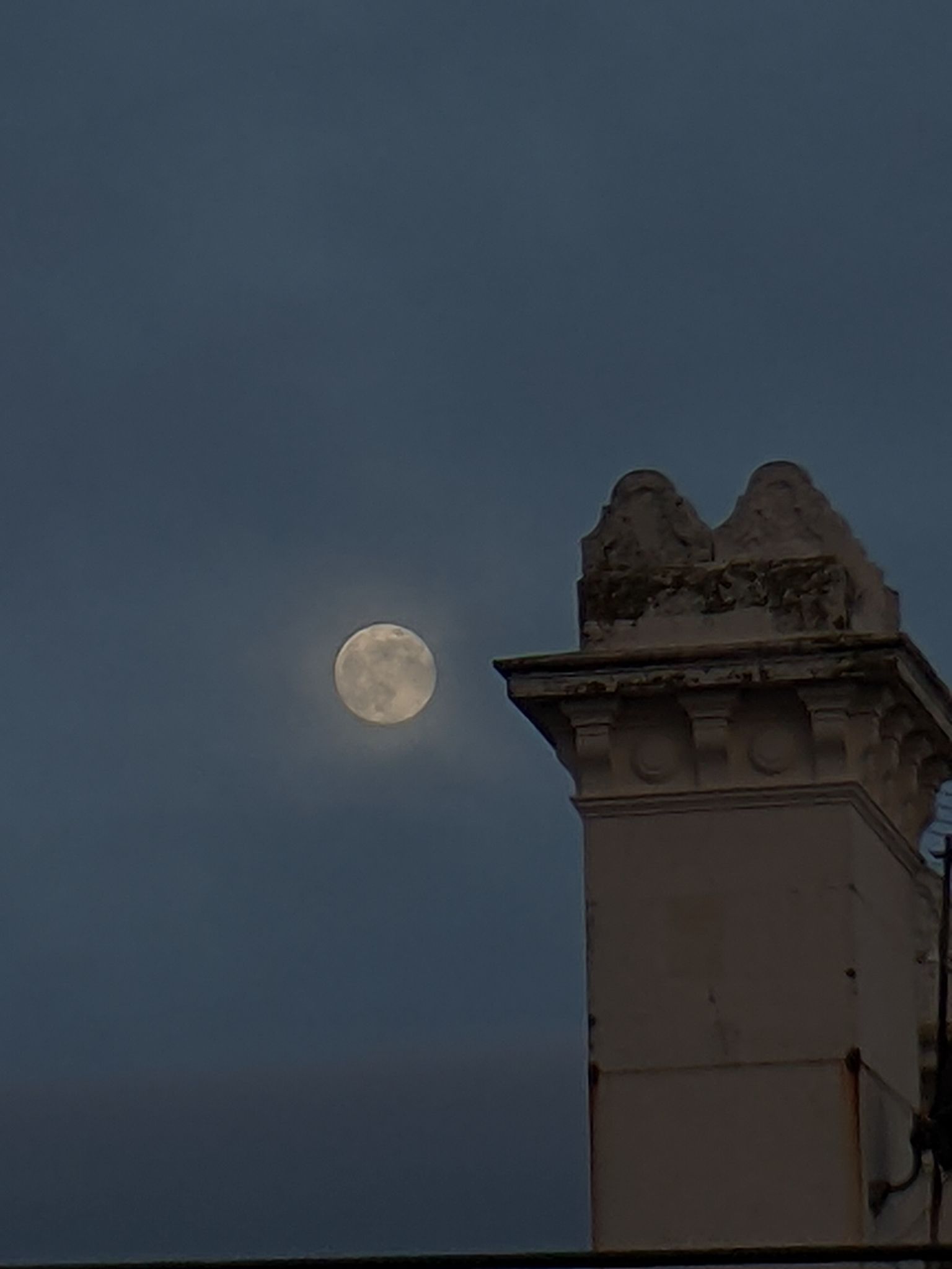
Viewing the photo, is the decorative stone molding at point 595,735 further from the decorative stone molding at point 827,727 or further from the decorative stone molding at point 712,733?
the decorative stone molding at point 827,727

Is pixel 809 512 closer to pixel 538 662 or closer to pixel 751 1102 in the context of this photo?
pixel 538 662

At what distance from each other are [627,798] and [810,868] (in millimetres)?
624

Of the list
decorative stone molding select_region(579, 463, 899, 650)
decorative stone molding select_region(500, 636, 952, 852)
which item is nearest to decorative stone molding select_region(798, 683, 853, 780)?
decorative stone molding select_region(500, 636, 952, 852)

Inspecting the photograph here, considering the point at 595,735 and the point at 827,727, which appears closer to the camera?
the point at 827,727

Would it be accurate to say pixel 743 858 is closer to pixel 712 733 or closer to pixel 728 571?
pixel 712 733

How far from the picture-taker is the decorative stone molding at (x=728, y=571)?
8977mm

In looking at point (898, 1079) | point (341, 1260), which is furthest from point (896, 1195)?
point (341, 1260)

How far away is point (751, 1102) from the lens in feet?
27.9

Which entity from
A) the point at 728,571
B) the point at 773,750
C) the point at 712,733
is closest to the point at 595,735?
the point at 712,733

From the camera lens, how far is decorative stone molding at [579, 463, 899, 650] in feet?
29.5

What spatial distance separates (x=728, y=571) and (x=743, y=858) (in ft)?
3.16

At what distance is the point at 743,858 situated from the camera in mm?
8727

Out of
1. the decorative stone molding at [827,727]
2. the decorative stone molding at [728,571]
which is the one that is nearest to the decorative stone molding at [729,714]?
the decorative stone molding at [827,727]

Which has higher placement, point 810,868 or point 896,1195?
point 810,868
